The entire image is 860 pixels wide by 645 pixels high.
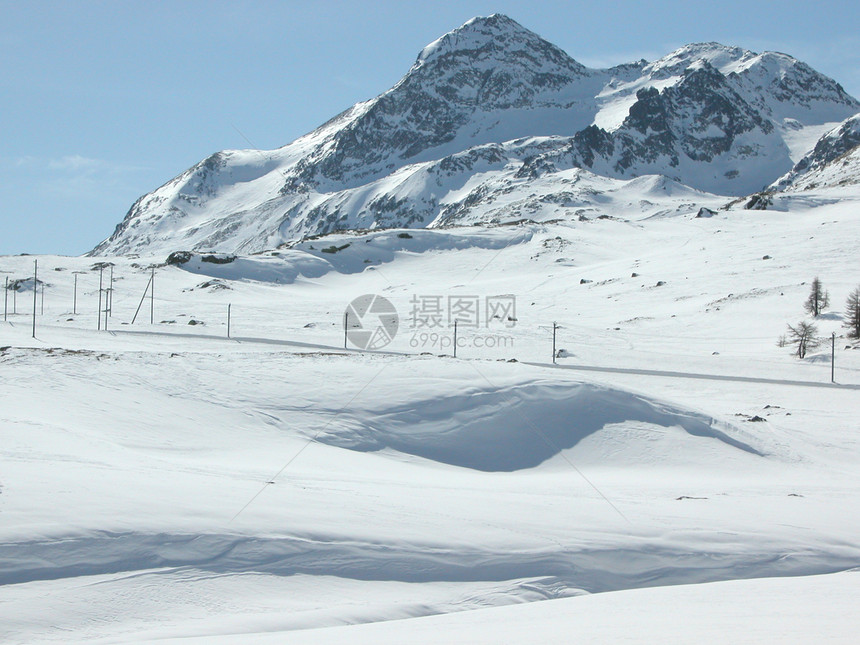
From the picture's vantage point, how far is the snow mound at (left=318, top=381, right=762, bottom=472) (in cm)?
1634

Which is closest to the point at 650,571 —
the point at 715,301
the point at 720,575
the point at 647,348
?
the point at 720,575

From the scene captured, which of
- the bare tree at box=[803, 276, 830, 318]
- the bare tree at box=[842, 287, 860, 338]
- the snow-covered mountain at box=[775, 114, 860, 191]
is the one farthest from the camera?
the snow-covered mountain at box=[775, 114, 860, 191]

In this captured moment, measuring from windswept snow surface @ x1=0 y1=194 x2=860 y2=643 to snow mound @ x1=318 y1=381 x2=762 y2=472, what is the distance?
2.3 inches

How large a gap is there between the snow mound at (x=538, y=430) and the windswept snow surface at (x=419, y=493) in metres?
0.06

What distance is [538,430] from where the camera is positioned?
56.3 feet

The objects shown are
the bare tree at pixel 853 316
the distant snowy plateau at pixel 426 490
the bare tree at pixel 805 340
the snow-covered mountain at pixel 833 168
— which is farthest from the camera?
the snow-covered mountain at pixel 833 168

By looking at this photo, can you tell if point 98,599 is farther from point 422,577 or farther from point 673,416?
point 673,416

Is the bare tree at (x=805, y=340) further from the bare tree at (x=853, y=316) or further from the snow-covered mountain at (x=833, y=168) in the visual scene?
the snow-covered mountain at (x=833, y=168)

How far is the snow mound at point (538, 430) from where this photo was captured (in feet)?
53.6

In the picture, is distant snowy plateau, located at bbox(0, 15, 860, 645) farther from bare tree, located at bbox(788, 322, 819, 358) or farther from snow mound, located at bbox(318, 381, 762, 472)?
bare tree, located at bbox(788, 322, 819, 358)

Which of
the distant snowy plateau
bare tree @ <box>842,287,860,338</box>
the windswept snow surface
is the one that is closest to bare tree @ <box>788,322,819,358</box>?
the distant snowy plateau

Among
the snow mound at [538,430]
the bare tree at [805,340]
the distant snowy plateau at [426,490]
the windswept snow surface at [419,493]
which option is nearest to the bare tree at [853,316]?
the distant snowy plateau at [426,490]

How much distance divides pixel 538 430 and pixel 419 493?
5.46 meters

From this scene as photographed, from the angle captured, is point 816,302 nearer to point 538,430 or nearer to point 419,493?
point 538,430
